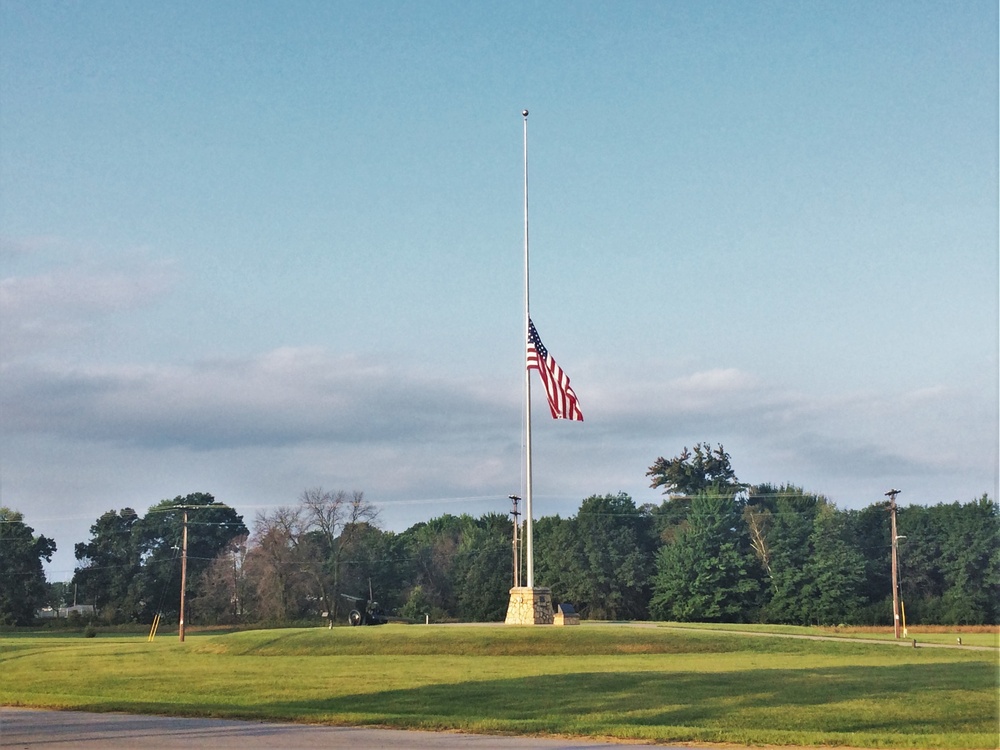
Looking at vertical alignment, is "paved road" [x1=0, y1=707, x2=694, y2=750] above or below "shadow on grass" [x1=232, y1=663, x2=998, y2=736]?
above

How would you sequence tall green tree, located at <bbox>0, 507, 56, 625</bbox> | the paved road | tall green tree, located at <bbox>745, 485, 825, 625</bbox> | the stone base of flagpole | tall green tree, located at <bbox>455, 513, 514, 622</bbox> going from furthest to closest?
tall green tree, located at <bbox>0, 507, 56, 625</bbox>
tall green tree, located at <bbox>455, 513, 514, 622</bbox>
tall green tree, located at <bbox>745, 485, 825, 625</bbox>
the stone base of flagpole
the paved road

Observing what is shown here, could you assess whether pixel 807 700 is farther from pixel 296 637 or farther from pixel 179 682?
pixel 296 637

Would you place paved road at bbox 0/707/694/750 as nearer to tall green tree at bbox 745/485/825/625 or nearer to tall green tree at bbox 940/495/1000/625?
tall green tree at bbox 745/485/825/625

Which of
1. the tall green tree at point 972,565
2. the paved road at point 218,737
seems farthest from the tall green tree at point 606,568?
the paved road at point 218,737

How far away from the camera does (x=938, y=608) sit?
7562 centimetres

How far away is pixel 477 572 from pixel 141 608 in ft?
102

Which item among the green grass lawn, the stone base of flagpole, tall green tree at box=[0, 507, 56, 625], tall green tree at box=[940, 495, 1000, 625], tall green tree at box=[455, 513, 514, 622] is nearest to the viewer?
the green grass lawn

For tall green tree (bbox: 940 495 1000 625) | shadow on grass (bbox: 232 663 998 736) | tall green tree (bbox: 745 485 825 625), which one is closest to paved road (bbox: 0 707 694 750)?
shadow on grass (bbox: 232 663 998 736)

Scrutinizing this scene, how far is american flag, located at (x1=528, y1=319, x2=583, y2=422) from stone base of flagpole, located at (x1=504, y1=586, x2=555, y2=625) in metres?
7.80

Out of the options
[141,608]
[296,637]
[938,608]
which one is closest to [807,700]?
[296,637]

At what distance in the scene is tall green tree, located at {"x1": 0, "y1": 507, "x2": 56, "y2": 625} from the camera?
3511 inches

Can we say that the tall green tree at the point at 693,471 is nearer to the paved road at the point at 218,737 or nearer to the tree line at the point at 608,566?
the tree line at the point at 608,566

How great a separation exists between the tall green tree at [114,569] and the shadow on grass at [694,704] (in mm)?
72071

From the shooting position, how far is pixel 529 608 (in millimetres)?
42469
